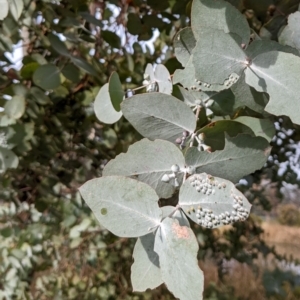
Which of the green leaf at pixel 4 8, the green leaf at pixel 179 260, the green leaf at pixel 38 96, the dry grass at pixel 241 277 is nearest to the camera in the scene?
the green leaf at pixel 179 260

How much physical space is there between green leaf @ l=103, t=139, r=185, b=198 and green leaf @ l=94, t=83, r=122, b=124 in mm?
108

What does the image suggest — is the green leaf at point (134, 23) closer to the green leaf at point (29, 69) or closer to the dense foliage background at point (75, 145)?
the dense foliage background at point (75, 145)

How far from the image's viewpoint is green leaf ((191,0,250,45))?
38 centimetres

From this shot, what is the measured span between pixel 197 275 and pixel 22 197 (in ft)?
3.11

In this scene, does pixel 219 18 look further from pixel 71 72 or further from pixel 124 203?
pixel 71 72

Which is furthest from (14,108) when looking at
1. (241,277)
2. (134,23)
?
(241,277)

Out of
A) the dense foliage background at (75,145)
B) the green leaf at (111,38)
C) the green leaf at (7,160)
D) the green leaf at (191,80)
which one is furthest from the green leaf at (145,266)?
the green leaf at (111,38)

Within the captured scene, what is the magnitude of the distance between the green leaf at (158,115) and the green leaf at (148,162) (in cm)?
3

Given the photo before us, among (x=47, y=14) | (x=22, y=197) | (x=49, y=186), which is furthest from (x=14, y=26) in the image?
(x=22, y=197)

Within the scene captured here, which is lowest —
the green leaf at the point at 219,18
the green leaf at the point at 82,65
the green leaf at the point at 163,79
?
the green leaf at the point at 82,65

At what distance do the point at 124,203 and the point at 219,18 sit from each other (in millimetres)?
180

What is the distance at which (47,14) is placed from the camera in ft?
2.75

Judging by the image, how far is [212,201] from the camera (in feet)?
1.11

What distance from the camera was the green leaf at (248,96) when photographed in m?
0.38
